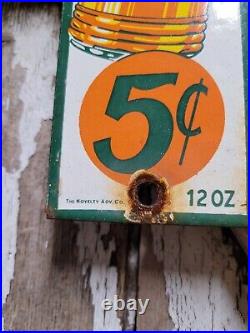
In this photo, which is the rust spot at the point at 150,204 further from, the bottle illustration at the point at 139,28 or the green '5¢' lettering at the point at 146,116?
the bottle illustration at the point at 139,28

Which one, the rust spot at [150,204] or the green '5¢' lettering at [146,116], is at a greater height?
the green '5¢' lettering at [146,116]

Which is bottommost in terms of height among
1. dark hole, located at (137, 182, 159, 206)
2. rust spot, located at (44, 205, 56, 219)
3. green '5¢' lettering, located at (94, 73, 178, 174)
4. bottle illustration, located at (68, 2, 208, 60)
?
rust spot, located at (44, 205, 56, 219)

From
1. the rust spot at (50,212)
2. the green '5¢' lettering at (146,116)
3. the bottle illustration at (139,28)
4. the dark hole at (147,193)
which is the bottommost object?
the rust spot at (50,212)

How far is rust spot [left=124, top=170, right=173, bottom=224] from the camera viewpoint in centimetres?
53

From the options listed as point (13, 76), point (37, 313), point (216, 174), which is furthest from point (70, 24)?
point (37, 313)

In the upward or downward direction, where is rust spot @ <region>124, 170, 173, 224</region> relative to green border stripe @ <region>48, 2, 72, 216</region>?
downward

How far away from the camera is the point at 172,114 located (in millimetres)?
553

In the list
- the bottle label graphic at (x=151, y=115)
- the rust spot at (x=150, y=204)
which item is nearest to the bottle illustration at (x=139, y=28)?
the bottle label graphic at (x=151, y=115)

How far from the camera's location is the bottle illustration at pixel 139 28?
571 millimetres

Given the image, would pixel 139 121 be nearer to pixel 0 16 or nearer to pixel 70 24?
pixel 70 24

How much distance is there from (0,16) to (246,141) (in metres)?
0.40

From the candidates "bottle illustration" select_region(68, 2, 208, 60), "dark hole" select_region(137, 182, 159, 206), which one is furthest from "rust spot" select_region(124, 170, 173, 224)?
"bottle illustration" select_region(68, 2, 208, 60)

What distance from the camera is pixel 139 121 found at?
556 millimetres

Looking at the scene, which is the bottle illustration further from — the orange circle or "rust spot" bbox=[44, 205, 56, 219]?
"rust spot" bbox=[44, 205, 56, 219]
